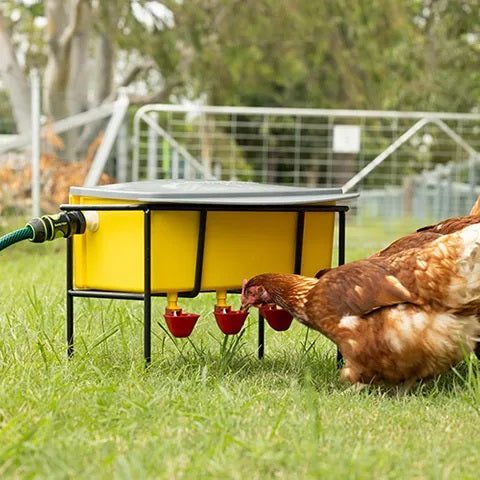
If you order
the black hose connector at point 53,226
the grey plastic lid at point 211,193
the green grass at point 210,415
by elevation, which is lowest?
the green grass at point 210,415

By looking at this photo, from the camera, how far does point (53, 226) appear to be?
4.18m

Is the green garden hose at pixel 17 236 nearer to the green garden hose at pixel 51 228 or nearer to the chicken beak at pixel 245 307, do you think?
the green garden hose at pixel 51 228

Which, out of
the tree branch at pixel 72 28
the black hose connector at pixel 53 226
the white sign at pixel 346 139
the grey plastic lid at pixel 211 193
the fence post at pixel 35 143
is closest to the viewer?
the grey plastic lid at pixel 211 193

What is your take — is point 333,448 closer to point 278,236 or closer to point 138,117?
point 278,236

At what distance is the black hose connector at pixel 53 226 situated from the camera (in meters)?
4.18

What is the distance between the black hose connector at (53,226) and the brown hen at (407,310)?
977 mm

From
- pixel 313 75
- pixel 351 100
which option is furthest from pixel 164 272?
pixel 313 75

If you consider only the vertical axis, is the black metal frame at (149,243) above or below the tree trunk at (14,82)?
below

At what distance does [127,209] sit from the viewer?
4086 millimetres

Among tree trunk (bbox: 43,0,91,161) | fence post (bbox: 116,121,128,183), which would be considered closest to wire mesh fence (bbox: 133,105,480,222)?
fence post (bbox: 116,121,128,183)

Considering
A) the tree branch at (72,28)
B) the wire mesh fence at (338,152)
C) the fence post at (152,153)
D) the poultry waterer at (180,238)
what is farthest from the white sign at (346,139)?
the poultry waterer at (180,238)

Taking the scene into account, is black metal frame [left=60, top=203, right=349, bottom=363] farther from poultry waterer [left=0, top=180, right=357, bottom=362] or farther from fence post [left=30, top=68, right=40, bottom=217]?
fence post [left=30, top=68, right=40, bottom=217]

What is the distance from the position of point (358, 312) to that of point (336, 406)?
419 millimetres

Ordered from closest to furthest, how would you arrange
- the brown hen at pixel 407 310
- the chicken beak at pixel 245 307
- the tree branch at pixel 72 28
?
the brown hen at pixel 407 310 < the chicken beak at pixel 245 307 < the tree branch at pixel 72 28
